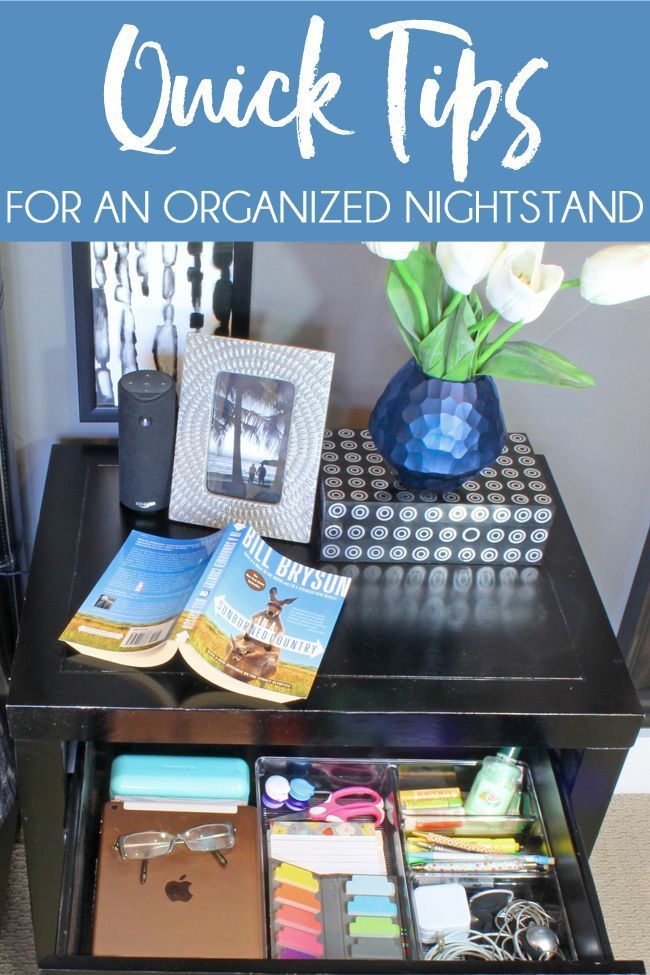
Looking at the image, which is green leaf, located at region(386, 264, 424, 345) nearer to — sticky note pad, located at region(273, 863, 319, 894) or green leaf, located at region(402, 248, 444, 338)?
green leaf, located at region(402, 248, 444, 338)

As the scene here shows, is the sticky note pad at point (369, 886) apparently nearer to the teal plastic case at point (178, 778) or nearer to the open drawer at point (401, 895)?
the open drawer at point (401, 895)

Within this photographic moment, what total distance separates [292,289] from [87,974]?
844 millimetres

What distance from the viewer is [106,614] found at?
1.28 m

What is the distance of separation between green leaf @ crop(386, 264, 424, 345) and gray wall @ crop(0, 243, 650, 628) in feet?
0.54

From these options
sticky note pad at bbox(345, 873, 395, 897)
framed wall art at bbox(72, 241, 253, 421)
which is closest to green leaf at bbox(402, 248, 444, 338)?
framed wall art at bbox(72, 241, 253, 421)

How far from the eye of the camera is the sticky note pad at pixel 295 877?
1.30 metres

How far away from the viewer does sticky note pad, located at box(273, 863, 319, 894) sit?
4.26 feet

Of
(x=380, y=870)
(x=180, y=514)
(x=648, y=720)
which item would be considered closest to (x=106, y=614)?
(x=180, y=514)

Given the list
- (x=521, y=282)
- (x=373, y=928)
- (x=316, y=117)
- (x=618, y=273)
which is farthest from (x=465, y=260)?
(x=373, y=928)

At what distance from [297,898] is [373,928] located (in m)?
0.09

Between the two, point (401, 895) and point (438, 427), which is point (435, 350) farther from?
point (401, 895)

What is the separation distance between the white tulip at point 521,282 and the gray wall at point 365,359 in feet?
0.83

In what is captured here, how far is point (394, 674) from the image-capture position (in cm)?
126

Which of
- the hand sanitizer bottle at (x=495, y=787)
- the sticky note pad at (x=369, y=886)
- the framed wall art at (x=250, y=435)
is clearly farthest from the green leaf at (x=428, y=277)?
the sticky note pad at (x=369, y=886)
